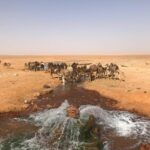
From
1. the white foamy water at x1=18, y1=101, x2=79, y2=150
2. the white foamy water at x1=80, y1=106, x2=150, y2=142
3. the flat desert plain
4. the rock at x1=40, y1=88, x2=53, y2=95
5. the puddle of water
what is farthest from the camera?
the rock at x1=40, y1=88, x2=53, y2=95

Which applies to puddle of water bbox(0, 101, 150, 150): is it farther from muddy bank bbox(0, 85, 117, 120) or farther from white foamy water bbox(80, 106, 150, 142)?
muddy bank bbox(0, 85, 117, 120)


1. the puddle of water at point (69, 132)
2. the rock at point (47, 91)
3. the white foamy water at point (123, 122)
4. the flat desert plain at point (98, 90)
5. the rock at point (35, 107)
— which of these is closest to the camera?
the puddle of water at point (69, 132)

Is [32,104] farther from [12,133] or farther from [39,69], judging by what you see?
[39,69]

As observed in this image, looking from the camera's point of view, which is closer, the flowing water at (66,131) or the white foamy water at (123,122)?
the flowing water at (66,131)

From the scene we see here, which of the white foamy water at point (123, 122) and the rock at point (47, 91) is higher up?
the rock at point (47, 91)

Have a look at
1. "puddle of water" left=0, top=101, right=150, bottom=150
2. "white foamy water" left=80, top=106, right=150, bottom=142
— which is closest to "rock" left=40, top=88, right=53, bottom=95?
"puddle of water" left=0, top=101, right=150, bottom=150

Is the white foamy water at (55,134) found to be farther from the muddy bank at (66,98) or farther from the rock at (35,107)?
the rock at (35,107)

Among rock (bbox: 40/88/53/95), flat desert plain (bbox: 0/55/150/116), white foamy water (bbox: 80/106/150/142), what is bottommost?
white foamy water (bbox: 80/106/150/142)

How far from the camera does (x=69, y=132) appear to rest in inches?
541

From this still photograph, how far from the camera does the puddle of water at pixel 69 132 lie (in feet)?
41.9

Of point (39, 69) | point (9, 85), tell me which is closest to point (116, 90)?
point (9, 85)

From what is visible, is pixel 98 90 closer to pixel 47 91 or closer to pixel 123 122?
pixel 47 91

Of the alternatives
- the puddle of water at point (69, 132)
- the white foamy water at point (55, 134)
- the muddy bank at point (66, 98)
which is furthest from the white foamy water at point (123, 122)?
the muddy bank at point (66, 98)

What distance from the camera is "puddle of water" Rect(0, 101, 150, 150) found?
12781 mm
